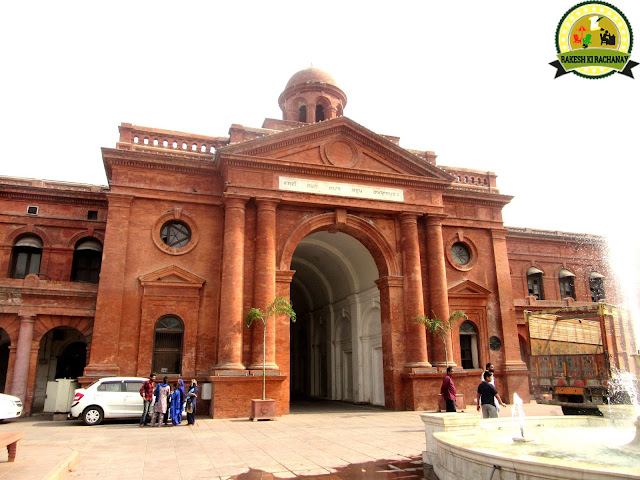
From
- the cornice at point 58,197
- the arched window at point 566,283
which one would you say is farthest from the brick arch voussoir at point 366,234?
the arched window at point 566,283

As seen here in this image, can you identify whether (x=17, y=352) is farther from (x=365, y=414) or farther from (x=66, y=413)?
(x=365, y=414)

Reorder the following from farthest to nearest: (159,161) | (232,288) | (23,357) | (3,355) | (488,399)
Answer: (3,355)
(159,161)
(23,357)
(232,288)
(488,399)

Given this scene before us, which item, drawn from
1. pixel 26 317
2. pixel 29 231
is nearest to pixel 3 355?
pixel 26 317

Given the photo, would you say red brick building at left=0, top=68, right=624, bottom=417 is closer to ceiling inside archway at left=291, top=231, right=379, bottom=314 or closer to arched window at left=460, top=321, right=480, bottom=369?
arched window at left=460, top=321, right=480, bottom=369

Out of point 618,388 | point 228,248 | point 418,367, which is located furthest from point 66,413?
point 618,388

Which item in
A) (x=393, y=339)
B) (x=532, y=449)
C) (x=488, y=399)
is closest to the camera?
(x=532, y=449)

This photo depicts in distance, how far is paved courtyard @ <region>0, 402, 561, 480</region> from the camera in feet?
29.0

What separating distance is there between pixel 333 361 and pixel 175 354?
1092cm

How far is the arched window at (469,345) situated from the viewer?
80.0 ft

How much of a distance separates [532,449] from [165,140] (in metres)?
19.3

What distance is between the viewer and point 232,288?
1947 centimetres

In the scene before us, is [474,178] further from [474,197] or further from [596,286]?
[596,286]

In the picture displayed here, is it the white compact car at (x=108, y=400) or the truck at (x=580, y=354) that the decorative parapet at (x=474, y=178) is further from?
the white compact car at (x=108, y=400)

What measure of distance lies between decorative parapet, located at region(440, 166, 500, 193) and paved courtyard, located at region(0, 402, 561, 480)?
14.0 meters
